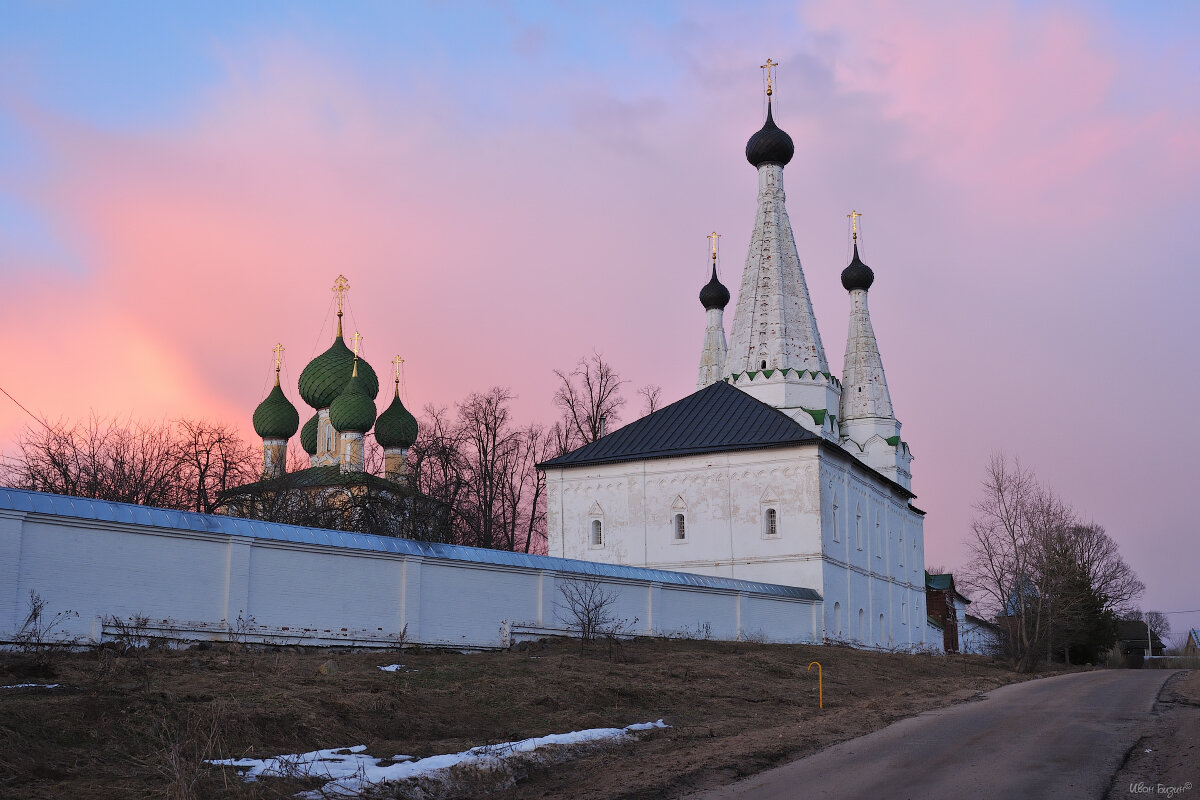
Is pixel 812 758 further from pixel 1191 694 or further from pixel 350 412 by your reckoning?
pixel 350 412

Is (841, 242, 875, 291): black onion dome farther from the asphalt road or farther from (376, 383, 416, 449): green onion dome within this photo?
the asphalt road

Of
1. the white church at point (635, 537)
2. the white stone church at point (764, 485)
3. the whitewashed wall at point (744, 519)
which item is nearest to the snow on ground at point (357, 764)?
the white church at point (635, 537)

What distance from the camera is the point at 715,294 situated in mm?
48688

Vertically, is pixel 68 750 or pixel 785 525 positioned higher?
pixel 785 525

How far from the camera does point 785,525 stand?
32.5m

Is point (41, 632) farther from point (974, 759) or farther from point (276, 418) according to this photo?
point (276, 418)

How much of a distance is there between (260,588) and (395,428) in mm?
29344

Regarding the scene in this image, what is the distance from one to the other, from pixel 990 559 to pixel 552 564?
792 inches

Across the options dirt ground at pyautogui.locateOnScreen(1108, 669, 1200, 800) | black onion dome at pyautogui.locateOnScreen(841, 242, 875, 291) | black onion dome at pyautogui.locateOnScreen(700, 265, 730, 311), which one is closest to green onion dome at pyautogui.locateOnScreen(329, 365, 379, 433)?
black onion dome at pyautogui.locateOnScreen(700, 265, 730, 311)

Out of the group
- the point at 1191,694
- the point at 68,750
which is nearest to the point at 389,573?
the point at 68,750

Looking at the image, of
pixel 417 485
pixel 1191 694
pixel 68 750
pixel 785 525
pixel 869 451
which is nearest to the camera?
pixel 68 750

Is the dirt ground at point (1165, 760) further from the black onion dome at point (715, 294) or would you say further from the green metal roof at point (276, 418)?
the green metal roof at point (276, 418)

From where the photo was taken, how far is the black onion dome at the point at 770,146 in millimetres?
41219

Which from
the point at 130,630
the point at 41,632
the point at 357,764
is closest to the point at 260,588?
the point at 130,630
